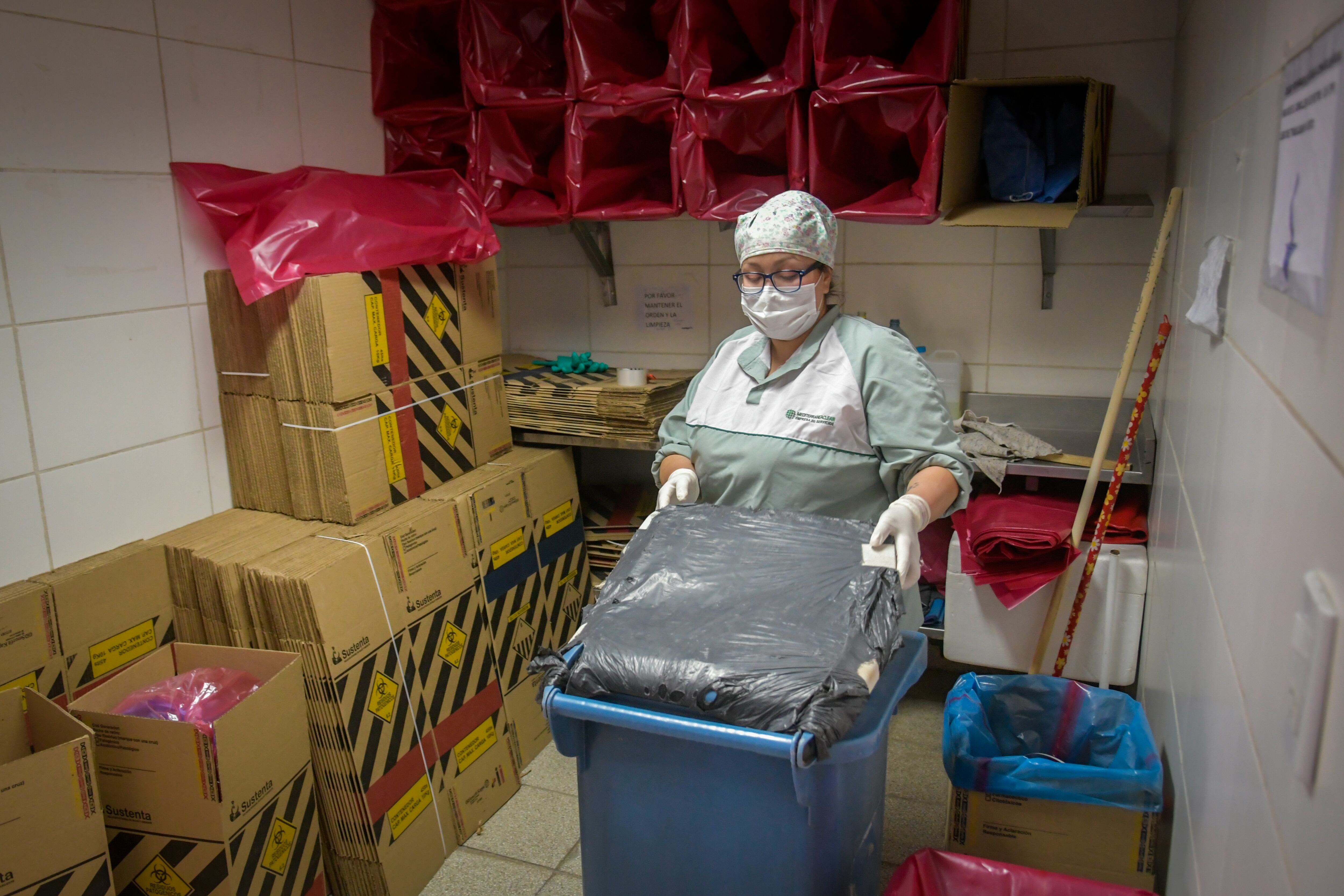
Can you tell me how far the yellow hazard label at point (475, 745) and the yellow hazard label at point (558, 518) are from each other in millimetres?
571

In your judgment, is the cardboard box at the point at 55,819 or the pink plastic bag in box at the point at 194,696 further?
the pink plastic bag in box at the point at 194,696

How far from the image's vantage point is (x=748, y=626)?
1320 mm

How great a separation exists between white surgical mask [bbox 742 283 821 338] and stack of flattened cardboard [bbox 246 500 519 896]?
987 mm

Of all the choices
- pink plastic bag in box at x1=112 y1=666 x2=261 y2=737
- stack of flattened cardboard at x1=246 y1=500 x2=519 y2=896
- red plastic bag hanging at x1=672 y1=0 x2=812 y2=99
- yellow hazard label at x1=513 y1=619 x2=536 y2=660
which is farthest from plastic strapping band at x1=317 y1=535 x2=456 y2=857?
red plastic bag hanging at x1=672 y1=0 x2=812 y2=99

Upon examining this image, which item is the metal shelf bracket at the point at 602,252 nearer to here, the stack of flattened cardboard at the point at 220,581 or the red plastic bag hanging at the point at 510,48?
the red plastic bag hanging at the point at 510,48

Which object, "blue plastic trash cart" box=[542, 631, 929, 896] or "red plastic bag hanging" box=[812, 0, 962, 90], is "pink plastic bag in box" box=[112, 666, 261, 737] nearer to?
"blue plastic trash cart" box=[542, 631, 929, 896]

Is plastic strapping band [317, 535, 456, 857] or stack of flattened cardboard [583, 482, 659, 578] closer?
plastic strapping band [317, 535, 456, 857]

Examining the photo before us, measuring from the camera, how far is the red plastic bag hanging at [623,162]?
8.67 feet

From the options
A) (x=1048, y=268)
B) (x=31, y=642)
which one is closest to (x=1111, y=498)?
(x=1048, y=268)

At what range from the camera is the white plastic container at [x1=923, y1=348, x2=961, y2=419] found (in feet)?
9.14

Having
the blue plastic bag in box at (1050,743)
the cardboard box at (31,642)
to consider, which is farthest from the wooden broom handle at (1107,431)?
the cardboard box at (31,642)

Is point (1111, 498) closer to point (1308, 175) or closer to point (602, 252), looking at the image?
point (1308, 175)

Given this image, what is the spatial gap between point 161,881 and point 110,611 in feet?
1.86

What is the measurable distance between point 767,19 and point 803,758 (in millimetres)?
2113
